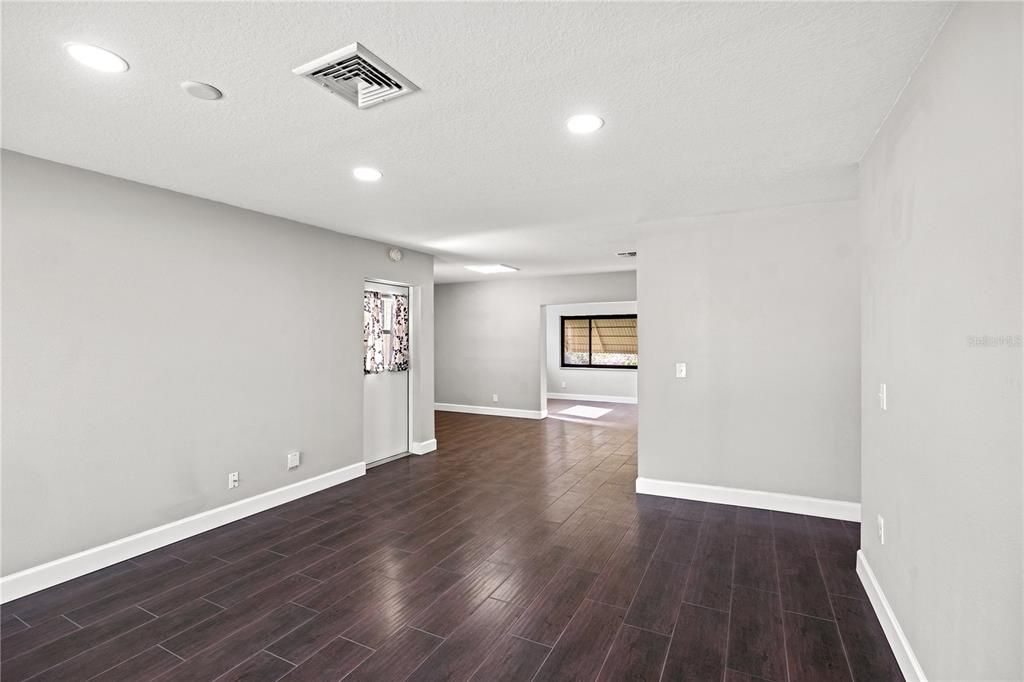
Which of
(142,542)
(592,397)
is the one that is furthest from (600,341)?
(142,542)

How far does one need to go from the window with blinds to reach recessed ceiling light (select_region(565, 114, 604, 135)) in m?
8.26

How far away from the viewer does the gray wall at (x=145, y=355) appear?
2.69m

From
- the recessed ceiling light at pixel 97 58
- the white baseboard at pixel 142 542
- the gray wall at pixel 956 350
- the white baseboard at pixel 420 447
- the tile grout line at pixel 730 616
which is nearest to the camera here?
the gray wall at pixel 956 350

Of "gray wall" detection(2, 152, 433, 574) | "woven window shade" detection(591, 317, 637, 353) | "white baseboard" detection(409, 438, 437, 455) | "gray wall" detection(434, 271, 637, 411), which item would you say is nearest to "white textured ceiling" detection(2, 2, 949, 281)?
"gray wall" detection(2, 152, 433, 574)

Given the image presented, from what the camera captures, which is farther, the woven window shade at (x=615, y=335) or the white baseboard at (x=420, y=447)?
the woven window shade at (x=615, y=335)

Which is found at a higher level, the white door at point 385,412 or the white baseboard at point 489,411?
the white door at point 385,412

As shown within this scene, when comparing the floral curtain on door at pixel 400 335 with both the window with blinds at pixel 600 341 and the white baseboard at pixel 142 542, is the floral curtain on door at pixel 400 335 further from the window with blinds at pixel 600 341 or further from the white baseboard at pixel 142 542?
the window with blinds at pixel 600 341

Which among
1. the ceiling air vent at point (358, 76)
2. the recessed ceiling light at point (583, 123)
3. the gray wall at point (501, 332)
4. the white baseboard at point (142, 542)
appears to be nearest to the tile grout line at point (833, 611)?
the recessed ceiling light at point (583, 123)

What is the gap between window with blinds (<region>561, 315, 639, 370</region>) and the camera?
415 inches

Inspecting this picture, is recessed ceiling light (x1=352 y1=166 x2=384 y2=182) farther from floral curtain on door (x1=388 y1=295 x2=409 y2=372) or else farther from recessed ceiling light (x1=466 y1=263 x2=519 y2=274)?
recessed ceiling light (x1=466 y1=263 x2=519 y2=274)

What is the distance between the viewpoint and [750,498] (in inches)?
159

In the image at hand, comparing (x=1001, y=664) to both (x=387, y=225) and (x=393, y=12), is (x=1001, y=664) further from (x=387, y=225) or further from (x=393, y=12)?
(x=387, y=225)

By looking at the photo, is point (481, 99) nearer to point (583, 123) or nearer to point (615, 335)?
point (583, 123)

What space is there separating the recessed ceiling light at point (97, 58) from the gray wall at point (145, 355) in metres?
1.43
